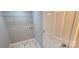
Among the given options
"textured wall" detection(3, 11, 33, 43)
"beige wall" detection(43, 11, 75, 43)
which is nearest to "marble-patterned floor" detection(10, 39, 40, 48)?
"textured wall" detection(3, 11, 33, 43)

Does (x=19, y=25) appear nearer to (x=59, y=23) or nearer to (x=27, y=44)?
(x=27, y=44)

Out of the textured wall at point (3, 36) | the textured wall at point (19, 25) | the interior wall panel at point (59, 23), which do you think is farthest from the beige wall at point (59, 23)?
the textured wall at point (3, 36)

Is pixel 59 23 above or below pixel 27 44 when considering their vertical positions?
above

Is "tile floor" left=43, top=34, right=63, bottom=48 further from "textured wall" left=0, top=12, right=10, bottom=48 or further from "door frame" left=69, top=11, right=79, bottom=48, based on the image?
"textured wall" left=0, top=12, right=10, bottom=48

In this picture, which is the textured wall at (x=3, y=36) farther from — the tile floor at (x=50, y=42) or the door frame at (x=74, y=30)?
the door frame at (x=74, y=30)

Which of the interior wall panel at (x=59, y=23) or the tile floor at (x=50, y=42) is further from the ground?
the interior wall panel at (x=59, y=23)

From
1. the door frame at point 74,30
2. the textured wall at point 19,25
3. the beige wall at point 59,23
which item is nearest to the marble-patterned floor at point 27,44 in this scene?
the textured wall at point 19,25

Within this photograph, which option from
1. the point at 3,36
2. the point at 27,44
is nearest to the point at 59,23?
the point at 27,44

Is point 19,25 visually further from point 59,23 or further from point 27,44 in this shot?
point 59,23

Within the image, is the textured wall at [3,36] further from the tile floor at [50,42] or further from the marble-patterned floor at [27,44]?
the tile floor at [50,42]

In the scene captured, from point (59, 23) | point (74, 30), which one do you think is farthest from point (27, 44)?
point (74, 30)

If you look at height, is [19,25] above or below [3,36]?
above
